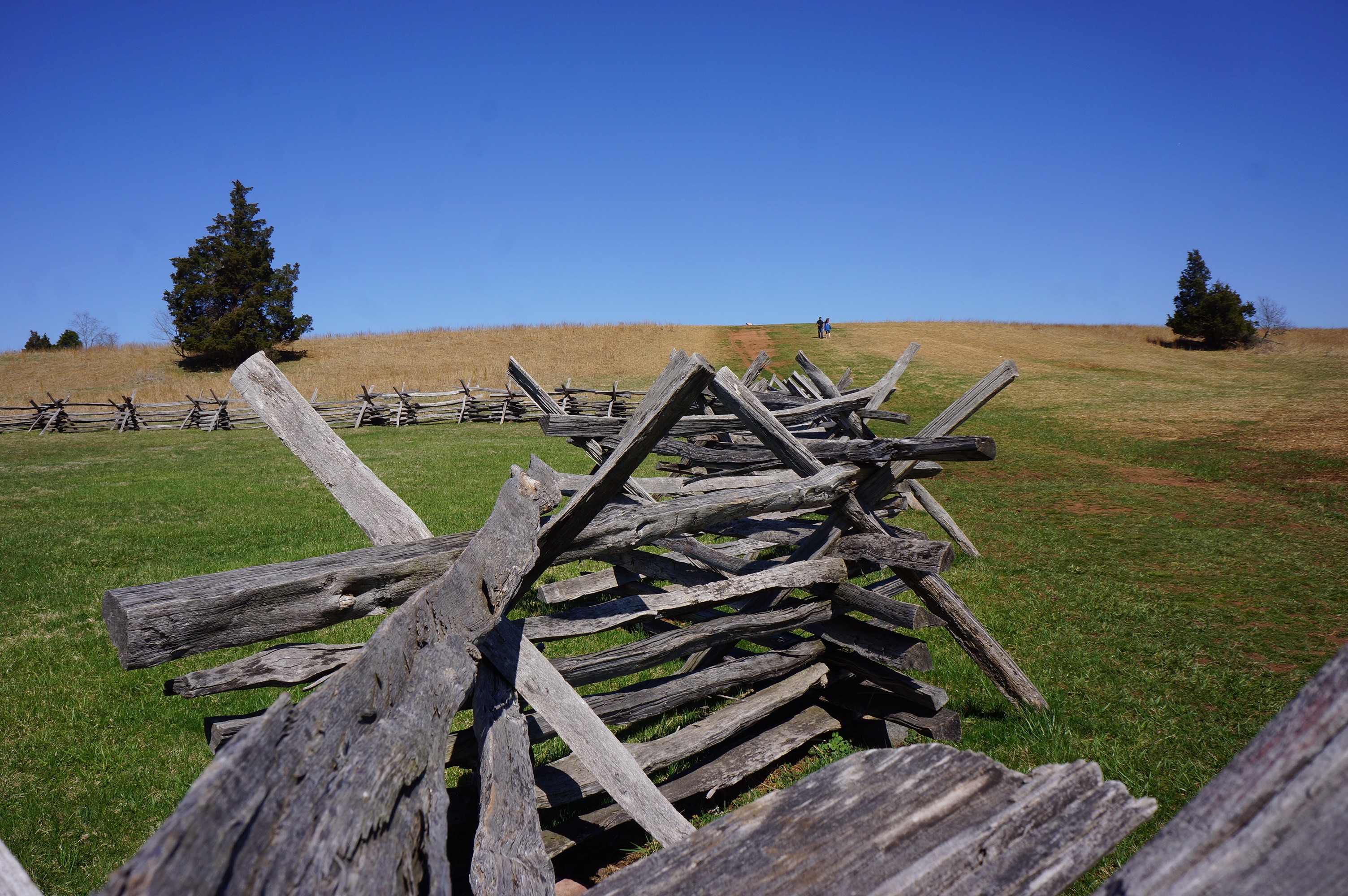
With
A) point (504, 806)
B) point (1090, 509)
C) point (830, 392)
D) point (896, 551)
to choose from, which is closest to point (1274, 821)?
point (504, 806)

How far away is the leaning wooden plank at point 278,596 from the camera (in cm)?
181

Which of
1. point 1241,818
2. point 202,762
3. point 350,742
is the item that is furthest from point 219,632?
point 202,762

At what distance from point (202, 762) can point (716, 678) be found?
2723 mm

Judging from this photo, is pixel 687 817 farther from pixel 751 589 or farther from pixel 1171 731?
pixel 1171 731

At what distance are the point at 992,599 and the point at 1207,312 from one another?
157 feet

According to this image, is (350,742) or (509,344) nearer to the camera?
(350,742)

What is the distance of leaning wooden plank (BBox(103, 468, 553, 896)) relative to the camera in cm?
94

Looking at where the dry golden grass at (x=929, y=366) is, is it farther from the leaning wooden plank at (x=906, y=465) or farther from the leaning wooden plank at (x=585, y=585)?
the leaning wooden plank at (x=585, y=585)

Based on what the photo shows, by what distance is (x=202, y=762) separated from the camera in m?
3.80

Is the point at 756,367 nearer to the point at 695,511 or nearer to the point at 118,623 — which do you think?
the point at 695,511

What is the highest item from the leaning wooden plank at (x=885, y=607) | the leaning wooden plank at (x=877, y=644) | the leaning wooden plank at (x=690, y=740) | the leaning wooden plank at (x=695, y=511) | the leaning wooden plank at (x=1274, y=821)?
the leaning wooden plank at (x=1274, y=821)

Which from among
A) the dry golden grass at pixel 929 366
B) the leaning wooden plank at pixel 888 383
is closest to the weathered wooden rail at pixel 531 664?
the leaning wooden plank at pixel 888 383

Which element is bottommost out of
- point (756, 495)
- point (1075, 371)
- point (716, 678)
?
point (716, 678)

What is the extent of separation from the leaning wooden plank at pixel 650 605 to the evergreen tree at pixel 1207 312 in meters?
50.8
